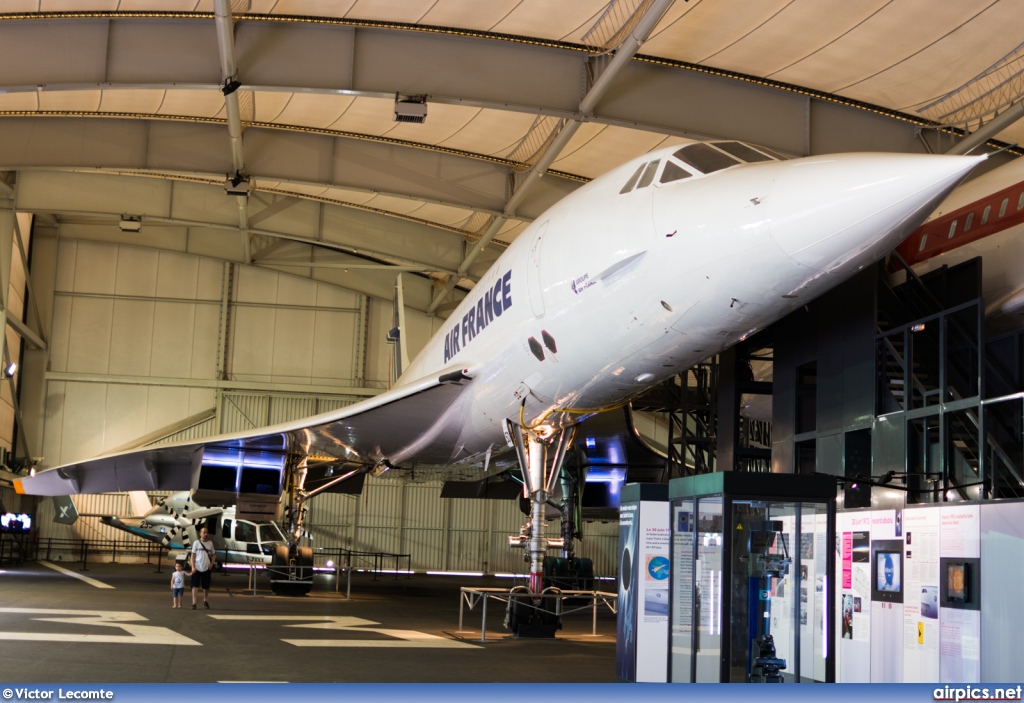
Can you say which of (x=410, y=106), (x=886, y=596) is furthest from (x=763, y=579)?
(x=410, y=106)

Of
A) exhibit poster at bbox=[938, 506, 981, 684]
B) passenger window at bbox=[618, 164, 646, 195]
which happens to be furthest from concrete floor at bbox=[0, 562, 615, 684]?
passenger window at bbox=[618, 164, 646, 195]

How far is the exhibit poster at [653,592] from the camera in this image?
7.41 metres

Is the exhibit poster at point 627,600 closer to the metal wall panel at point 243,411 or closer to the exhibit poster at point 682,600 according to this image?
the exhibit poster at point 682,600

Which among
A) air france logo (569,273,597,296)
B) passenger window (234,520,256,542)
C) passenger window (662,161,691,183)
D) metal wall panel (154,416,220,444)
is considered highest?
passenger window (662,161,691,183)

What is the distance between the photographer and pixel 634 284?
6941 mm

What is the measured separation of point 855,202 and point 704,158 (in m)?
1.60

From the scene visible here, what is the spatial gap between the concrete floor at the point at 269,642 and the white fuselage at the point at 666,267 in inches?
92.3

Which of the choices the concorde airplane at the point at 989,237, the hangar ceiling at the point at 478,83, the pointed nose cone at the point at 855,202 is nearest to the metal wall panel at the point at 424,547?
the hangar ceiling at the point at 478,83

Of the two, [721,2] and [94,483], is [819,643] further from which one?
[94,483]

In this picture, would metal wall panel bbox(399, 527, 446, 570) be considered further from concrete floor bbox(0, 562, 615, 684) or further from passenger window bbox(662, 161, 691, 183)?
passenger window bbox(662, 161, 691, 183)

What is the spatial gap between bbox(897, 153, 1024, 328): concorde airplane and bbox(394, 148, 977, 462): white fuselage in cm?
342

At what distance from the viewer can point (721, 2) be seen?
38.0 ft

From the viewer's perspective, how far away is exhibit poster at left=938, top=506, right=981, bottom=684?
649 centimetres

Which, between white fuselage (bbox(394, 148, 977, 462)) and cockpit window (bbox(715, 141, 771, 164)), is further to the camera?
cockpit window (bbox(715, 141, 771, 164))
